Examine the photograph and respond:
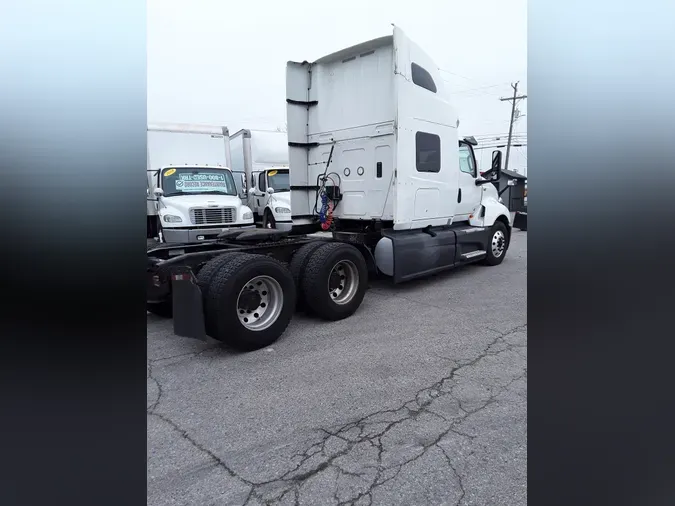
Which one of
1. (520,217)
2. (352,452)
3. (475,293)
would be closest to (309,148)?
(475,293)

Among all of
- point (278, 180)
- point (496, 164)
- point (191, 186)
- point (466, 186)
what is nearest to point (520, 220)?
point (496, 164)

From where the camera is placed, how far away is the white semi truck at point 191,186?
991 centimetres

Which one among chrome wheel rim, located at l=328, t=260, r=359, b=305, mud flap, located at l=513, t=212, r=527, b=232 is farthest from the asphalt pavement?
mud flap, located at l=513, t=212, r=527, b=232

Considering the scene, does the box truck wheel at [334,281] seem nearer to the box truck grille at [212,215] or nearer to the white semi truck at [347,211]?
the white semi truck at [347,211]

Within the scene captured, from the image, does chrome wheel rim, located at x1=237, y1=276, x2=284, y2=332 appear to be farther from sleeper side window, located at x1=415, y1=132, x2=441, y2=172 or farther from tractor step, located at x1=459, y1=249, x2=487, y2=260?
tractor step, located at x1=459, y1=249, x2=487, y2=260

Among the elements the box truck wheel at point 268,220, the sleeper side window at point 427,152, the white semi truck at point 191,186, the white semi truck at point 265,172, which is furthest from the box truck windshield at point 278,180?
the sleeper side window at point 427,152

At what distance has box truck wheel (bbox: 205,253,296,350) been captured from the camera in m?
4.03

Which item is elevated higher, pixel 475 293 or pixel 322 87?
pixel 322 87

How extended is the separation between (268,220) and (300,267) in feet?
29.2

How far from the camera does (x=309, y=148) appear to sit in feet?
24.1

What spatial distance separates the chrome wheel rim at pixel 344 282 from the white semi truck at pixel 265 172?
7897mm

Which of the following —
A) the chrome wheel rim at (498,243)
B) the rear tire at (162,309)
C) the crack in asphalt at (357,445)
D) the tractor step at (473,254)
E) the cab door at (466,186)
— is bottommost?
the crack in asphalt at (357,445)
